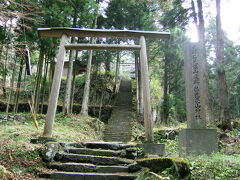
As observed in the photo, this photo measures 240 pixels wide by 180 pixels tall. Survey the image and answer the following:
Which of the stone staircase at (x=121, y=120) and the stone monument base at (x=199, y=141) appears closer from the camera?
the stone monument base at (x=199, y=141)

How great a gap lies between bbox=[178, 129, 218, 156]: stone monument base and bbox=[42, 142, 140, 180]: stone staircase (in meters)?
1.60

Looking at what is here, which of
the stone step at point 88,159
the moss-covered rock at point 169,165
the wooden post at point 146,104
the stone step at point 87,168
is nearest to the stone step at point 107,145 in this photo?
the wooden post at point 146,104

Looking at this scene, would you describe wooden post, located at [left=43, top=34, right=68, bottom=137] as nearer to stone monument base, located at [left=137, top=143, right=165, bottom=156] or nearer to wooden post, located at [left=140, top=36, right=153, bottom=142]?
wooden post, located at [left=140, top=36, right=153, bottom=142]

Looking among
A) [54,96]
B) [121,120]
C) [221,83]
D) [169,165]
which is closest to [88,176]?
[169,165]

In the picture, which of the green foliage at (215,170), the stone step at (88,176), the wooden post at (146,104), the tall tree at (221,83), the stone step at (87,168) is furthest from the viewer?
the tall tree at (221,83)

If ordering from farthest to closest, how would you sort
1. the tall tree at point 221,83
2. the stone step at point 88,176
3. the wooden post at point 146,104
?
Answer: the tall tree at point 221,83
the wooden post at point 146,104
the stone step at point 88,176

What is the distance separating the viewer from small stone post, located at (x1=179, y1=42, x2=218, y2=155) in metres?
6.55

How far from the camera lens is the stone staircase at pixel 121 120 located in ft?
43.6

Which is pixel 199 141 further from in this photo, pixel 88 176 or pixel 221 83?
pixel 221 83

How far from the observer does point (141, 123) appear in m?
15.7

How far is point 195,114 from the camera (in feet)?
22.5

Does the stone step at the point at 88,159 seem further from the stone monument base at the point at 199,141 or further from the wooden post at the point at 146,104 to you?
the stone monument base at the point at 199,141

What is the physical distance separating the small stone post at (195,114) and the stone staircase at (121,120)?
6.61m

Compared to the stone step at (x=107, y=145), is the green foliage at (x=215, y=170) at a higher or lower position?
lower
